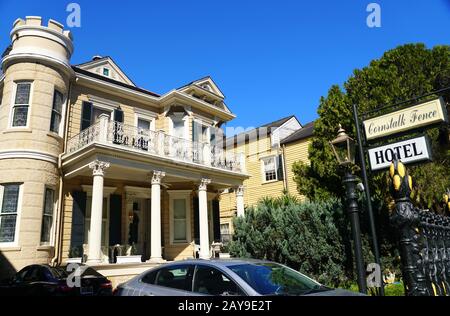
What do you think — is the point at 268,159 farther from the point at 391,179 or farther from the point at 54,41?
the point at 391,179

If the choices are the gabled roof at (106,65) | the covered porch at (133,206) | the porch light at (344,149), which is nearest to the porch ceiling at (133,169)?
the covered porch at (133,206)

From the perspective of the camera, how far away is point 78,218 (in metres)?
13.2

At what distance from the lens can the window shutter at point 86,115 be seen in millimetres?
14227

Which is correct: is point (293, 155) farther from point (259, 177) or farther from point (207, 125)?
point (207, 125)

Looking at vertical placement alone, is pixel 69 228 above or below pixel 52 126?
below

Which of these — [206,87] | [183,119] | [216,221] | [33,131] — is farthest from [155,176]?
[206,87]

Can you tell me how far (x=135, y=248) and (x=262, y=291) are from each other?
11.8 metres

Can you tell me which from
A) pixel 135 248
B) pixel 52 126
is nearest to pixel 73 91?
pixel 52 126

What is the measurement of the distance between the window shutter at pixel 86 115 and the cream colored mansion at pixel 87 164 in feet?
0.15

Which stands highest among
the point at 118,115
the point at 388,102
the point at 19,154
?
the point at 118,115

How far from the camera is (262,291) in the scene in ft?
13.3

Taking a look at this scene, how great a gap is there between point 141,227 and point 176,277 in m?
11.4

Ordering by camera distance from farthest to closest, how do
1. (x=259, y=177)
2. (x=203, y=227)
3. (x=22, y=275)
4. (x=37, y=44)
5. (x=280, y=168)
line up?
(x=259, y=177) < (x=280, y=168) < (x=203, y=227) < (x=37, y=44) < (x=22, y=275)

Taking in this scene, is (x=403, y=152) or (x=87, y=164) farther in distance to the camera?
(x=87, y=164)
